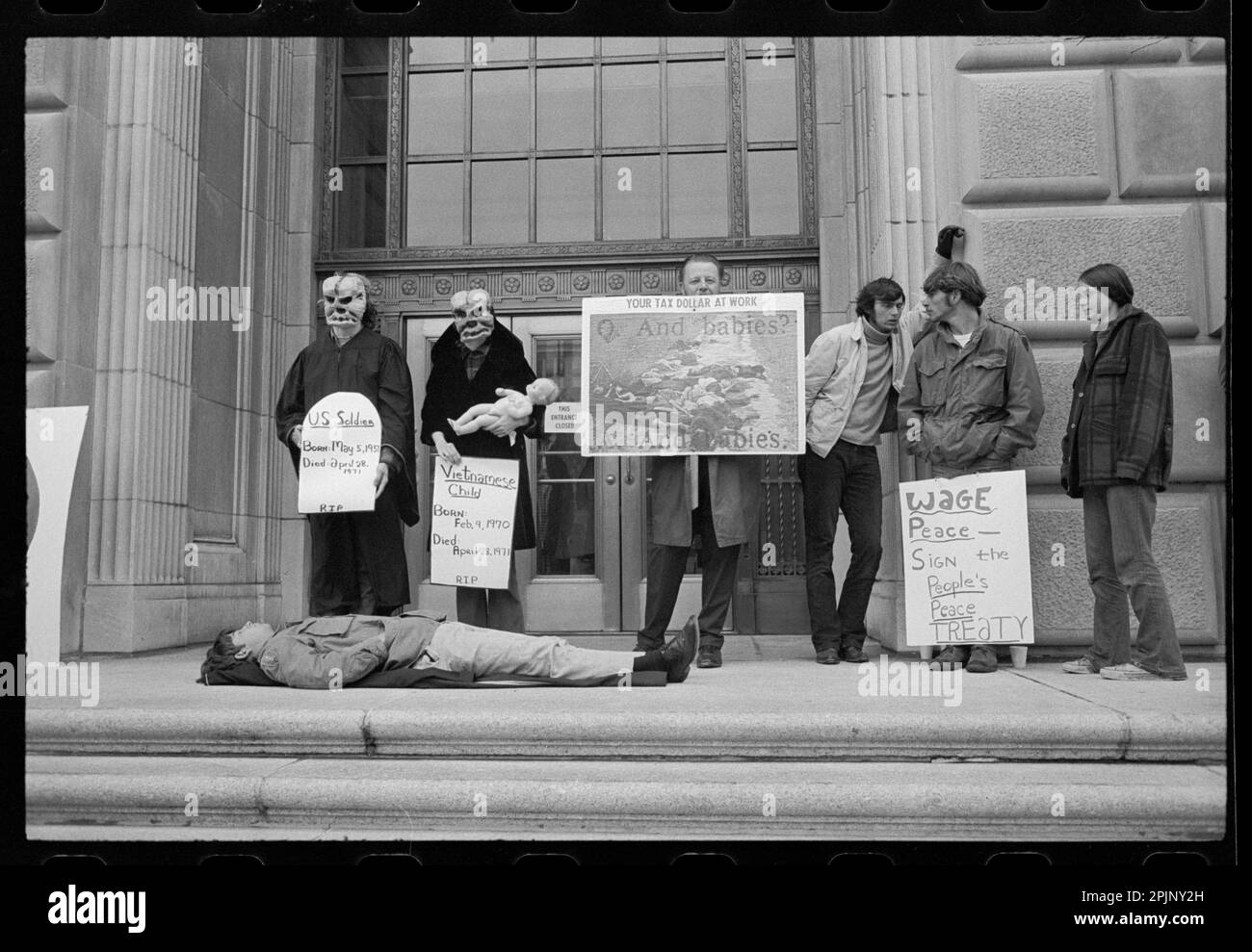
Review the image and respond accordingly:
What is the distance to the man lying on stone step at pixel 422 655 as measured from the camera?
14.3ft

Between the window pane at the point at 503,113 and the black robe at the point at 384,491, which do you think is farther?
the window pane at the point at 503,113

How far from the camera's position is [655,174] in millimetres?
6668

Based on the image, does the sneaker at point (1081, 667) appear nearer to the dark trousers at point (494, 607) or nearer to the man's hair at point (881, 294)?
the man's hair at point (881, 294)

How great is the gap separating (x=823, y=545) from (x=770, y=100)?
10.6 ft

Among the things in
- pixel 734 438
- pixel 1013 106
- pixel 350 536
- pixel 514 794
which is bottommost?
pixel 514 794

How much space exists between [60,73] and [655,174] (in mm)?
3483

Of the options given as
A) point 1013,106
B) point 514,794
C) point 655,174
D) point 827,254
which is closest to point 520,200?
point 655,174

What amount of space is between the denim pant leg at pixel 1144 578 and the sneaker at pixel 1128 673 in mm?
23

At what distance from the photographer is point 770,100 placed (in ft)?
21.9

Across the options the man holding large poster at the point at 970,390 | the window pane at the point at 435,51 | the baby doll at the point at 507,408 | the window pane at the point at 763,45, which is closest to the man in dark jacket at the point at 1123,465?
the man holding large poster at the point at 970,390

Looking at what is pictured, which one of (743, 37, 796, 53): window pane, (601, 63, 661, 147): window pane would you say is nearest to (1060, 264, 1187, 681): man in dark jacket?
(743, 37, 796, 53): window pane

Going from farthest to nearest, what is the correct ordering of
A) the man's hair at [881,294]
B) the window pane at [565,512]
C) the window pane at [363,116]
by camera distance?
the window pane at [363,116] < the window pane at [565,512] < the man's hair at [881,294]
